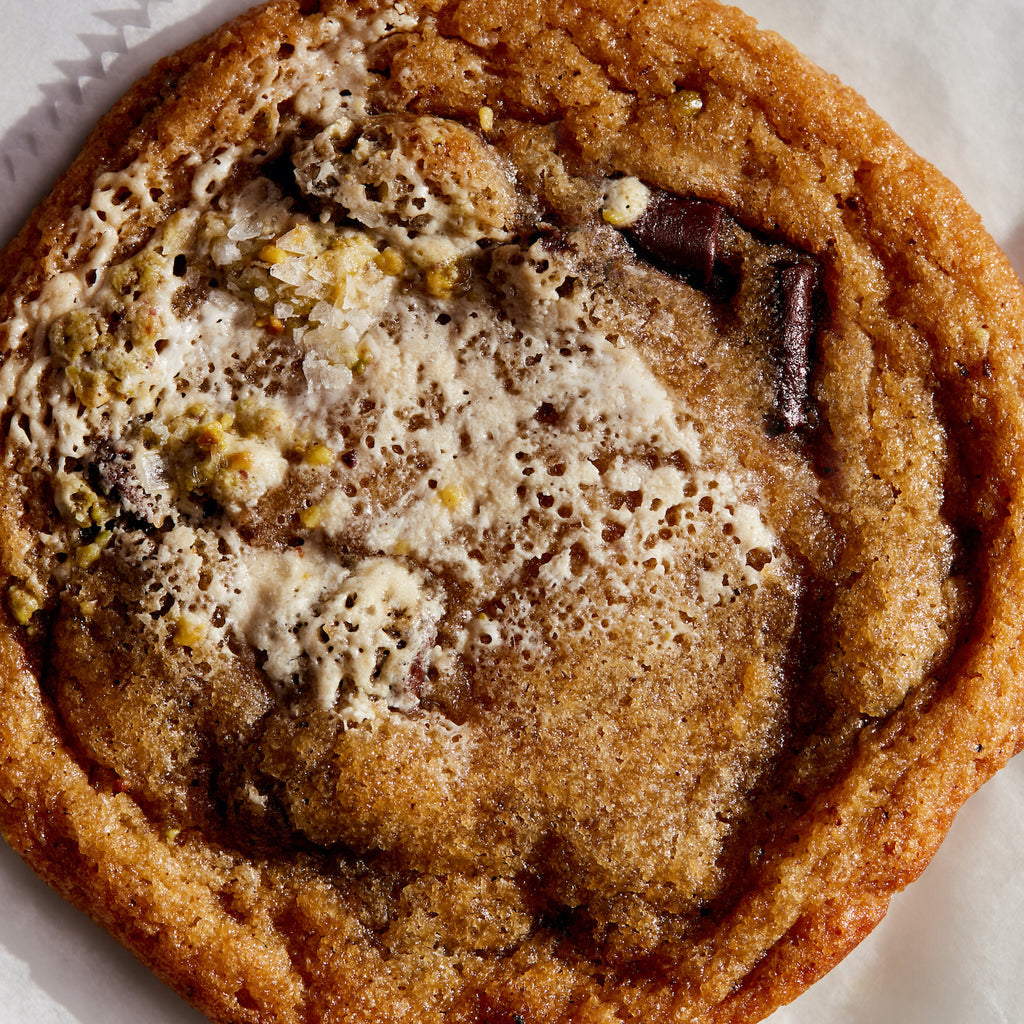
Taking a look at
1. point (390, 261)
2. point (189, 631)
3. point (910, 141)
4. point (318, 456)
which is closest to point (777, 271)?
point (910, 141)

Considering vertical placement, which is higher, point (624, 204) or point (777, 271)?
point (777, 271)

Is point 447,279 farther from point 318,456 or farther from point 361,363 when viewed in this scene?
point 318,456

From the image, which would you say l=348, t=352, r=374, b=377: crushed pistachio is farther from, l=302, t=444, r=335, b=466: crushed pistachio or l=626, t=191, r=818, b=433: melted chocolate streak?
l=626, t=191, r=818, b=433: melted chocolate streak

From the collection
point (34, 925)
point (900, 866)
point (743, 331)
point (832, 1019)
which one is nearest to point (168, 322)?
point (743, 331)

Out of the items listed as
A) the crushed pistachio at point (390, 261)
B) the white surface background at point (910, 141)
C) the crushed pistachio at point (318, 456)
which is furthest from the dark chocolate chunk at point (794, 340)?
the crushed pistachio at point (318, 456)

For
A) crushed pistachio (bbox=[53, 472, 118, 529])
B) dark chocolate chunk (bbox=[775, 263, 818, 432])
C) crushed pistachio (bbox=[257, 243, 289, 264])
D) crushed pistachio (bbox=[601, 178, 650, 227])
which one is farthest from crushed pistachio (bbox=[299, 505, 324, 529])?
dark chocolate chunk (bbox=[775, 263, 818, 432])

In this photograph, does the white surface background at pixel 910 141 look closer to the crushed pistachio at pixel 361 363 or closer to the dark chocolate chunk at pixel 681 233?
the dark chocolate chunk at pixel 681 233

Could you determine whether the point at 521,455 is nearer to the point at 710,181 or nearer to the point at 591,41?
the point at 710,181
